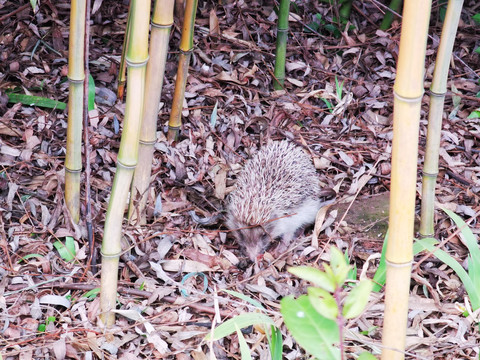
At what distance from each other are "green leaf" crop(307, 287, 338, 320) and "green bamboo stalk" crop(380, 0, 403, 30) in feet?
14.6

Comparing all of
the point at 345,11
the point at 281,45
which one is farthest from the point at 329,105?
the point at 345,11

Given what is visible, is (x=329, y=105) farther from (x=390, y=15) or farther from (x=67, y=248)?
(x=67, y=248)

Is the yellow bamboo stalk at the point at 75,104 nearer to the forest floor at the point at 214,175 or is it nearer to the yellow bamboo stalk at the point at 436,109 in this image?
the forest floor at the point at 214,175

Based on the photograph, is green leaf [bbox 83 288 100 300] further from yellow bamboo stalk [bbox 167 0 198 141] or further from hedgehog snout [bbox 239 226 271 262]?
yellow bamboo stalk [bbox 167 0 198 141]

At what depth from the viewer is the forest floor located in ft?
9.52

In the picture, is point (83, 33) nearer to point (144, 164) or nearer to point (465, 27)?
point (144, 164)

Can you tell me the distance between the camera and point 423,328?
120 inches

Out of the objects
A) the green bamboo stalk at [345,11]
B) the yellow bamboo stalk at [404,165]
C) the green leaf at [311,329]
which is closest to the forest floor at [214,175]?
the green bamboo stalk at [345,11]

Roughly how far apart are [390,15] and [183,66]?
8.22ft

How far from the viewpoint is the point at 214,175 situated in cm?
412

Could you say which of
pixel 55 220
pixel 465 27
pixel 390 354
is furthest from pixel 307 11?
pixel 390 354

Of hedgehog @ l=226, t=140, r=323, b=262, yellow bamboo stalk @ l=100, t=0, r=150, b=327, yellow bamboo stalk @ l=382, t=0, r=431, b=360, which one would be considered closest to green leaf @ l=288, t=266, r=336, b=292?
yellow bamboo stalk @ l=382, t=0, r=431, b=360

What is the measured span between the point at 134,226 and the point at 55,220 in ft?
1.45


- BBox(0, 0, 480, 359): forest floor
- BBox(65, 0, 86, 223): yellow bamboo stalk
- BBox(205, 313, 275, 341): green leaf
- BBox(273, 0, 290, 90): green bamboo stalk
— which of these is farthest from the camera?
BBox(273, 0, 290, 90): green bamboo stalk
